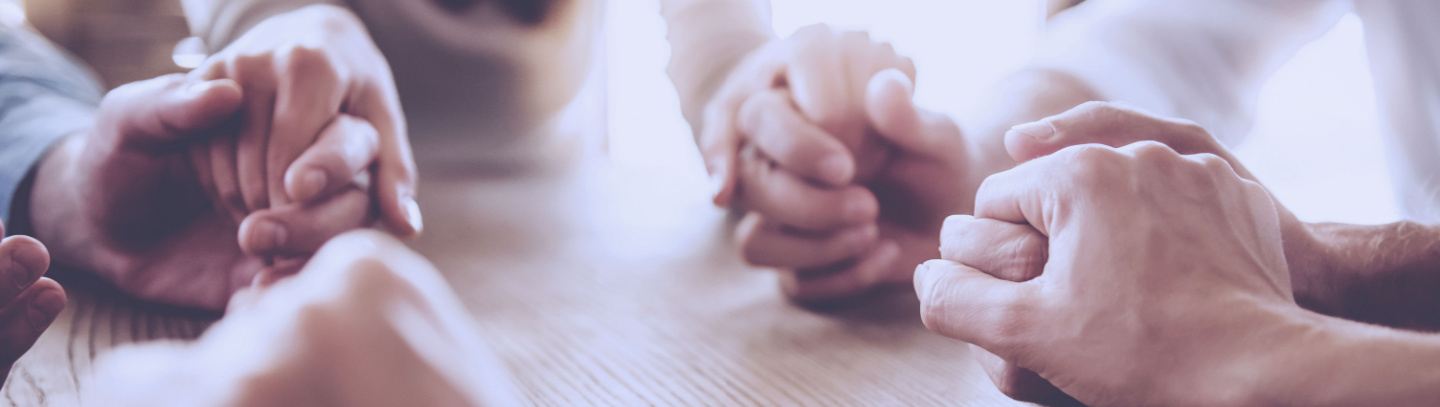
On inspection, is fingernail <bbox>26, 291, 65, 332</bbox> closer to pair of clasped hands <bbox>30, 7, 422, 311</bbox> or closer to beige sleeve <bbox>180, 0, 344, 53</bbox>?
pair of clasped hands <bbox>30, 7, 422, 311</bbox>

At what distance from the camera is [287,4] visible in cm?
64

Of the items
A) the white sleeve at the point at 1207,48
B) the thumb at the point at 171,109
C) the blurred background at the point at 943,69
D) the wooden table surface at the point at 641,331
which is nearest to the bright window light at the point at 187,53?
the blurred background at the point at 943,69

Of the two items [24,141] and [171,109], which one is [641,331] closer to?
[171,109]

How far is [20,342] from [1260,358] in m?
0.41

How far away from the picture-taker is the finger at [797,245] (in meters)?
0.45

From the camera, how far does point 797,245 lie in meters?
0.46

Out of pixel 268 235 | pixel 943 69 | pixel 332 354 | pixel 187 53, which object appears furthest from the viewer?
pixel 187 53

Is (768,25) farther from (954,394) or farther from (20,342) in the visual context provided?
(20,342)

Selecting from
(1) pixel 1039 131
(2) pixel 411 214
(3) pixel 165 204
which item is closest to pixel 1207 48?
(1) pixel 1039 131

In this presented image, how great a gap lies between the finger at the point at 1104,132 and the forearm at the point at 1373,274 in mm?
50

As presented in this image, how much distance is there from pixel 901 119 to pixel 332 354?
1.16 ft

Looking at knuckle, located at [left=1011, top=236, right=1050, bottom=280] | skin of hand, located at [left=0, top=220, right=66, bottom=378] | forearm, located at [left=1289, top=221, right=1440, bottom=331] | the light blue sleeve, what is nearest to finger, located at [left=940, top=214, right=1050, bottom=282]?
knuckle, located at [left=1011, top=236, right=1050, bottom=280]

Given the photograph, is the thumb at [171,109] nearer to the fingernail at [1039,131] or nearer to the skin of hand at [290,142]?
the skin of hand at [290,142]

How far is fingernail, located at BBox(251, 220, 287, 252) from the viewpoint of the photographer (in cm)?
36
